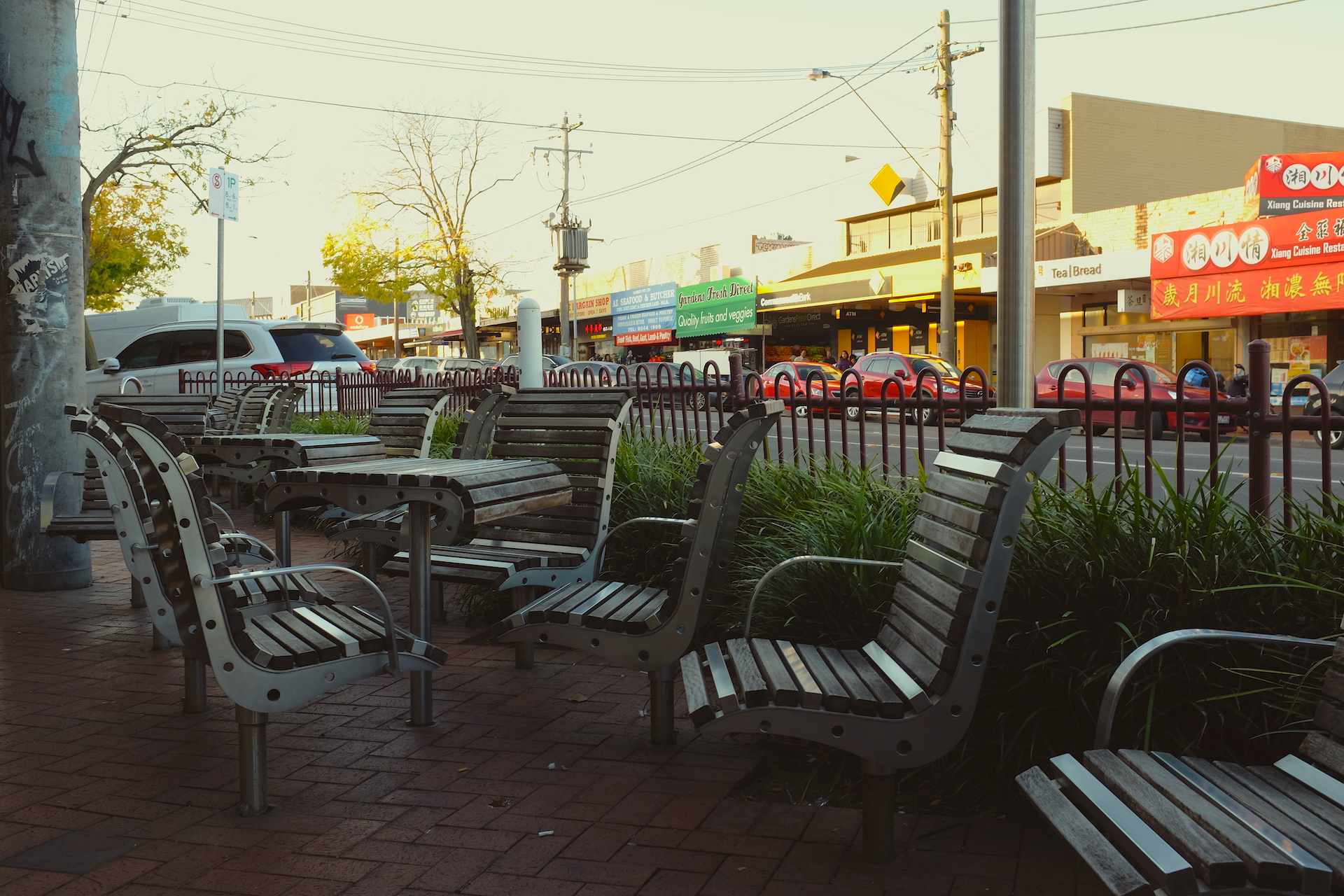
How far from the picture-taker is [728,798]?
3.72 metres

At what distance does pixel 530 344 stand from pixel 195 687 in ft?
12.9

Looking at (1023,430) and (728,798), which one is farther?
(728,798)

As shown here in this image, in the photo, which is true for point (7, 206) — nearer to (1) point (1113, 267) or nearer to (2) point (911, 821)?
(2) point (911, 821)

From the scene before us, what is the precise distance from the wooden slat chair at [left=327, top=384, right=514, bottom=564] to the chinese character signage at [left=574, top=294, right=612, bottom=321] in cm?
4406

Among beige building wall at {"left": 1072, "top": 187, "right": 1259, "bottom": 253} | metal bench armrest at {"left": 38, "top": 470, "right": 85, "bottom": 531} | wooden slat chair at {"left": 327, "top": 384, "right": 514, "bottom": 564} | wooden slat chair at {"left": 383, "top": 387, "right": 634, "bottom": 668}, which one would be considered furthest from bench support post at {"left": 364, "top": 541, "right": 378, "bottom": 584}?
beige building wall at {"left": 1072, "top": 187, "right": 1259, "bottom": 253}

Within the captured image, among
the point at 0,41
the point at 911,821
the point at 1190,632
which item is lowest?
the point at 911,821

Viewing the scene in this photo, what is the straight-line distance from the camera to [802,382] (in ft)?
78.2

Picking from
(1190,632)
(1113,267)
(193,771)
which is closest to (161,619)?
(193,771)

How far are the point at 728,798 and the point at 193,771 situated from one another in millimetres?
1898

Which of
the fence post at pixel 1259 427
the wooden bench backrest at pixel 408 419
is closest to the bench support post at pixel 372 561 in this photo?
the wooden bench backrest at pixel 408 419

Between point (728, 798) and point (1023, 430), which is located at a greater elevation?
point (1023, 430)

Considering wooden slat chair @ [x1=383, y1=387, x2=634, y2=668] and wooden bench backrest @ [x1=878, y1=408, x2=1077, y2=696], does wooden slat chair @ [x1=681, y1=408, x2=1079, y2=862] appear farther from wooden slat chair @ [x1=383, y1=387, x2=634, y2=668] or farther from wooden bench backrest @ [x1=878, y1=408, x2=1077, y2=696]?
wooden slat chair @ [x1=383, y1=387, x2=634, y2=668]

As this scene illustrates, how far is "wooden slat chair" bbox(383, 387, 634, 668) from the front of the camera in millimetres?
5066

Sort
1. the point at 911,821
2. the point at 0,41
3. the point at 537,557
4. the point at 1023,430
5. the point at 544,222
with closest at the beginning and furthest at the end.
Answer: the point at 1023,430 < the point at 911,821 < the point at 537,557 < the point at 0,41 < the point at 544,222
